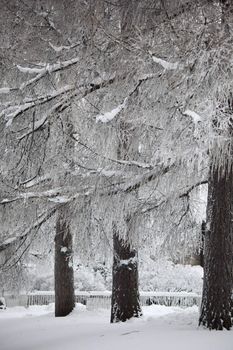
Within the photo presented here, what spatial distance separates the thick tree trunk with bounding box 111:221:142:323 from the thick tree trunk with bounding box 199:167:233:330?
9.82 ft

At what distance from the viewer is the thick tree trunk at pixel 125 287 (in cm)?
961

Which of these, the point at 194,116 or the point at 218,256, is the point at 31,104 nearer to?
the point at 194,116

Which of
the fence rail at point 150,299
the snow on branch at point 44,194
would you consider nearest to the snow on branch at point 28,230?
the snow on branch at point 44,194

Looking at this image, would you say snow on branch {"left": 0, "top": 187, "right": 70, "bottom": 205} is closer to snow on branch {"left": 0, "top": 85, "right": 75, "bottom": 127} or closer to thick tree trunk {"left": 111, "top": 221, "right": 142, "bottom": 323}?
snow on branch {"left": 0, "top": 85, "right": 75, "bottom": 127}

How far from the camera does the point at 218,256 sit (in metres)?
6.72

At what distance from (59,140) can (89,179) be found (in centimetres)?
81

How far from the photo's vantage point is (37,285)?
20.4 metres

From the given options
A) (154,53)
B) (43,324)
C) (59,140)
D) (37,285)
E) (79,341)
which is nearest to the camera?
(154,53)

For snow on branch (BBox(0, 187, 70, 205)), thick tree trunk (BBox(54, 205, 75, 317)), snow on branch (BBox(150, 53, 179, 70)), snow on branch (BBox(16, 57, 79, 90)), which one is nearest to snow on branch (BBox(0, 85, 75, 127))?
snow on branch (BBox(16, 57, 79, 90))

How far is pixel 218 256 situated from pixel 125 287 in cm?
335

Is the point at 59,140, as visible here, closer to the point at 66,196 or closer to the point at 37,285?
the point at 66,196

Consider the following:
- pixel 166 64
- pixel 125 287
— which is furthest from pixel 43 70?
pixel 125 287

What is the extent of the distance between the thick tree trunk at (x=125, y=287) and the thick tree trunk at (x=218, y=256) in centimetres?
299

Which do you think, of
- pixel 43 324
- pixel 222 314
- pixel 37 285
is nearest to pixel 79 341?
pixel 222 314
